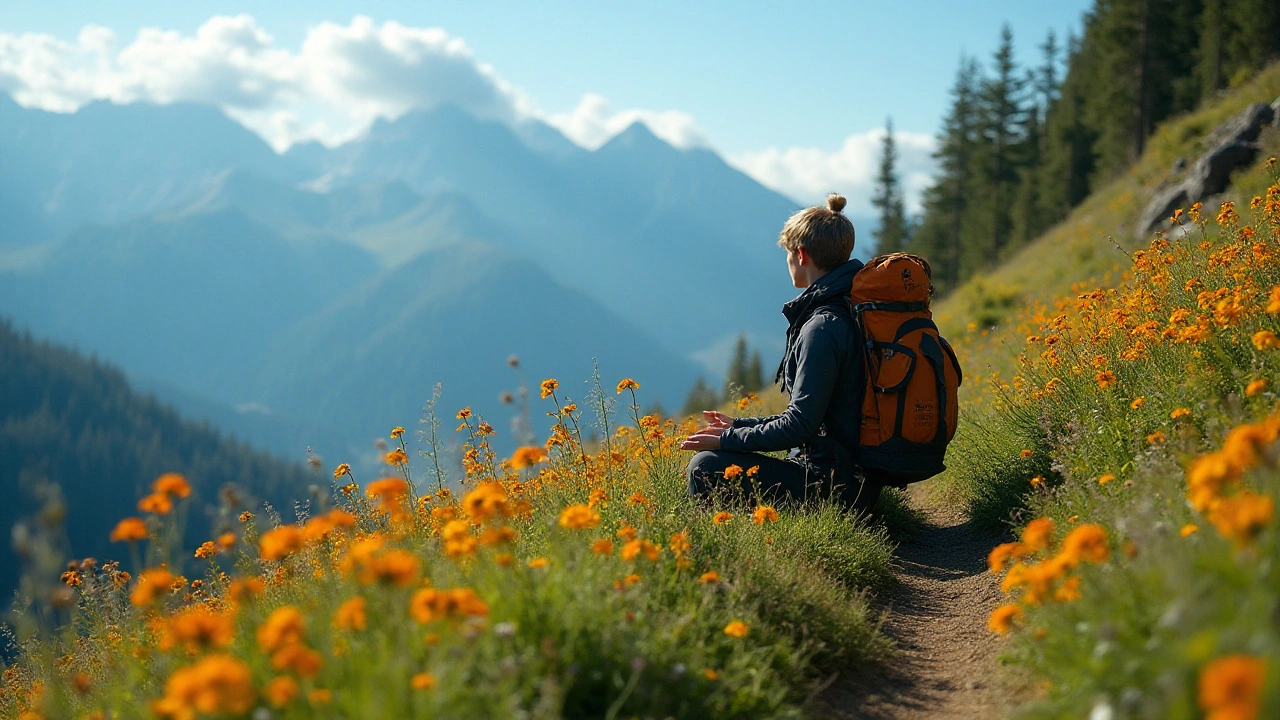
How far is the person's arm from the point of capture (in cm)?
528

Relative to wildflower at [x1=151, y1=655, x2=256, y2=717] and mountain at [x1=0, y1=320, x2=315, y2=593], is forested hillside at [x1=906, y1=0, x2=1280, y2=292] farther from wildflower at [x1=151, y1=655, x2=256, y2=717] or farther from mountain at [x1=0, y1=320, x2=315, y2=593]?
mountain at [x1=0, y1=320, x2=315, y2=593]

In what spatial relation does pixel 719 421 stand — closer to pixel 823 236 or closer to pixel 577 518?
pixel 823 236

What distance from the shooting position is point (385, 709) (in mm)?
2213

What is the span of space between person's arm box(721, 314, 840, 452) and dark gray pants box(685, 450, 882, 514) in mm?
145

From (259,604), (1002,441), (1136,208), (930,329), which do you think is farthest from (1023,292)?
(259,604)

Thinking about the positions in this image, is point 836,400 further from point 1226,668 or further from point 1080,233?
point 1080,233

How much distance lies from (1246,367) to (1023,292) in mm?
16941

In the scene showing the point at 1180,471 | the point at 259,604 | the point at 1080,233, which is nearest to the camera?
the point at 1180,471

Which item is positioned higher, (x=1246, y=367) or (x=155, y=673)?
(x=1246, y=367)

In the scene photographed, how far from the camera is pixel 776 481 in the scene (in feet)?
18.3

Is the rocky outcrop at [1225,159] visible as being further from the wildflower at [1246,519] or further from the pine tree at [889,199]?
the pine tree at [889,199]

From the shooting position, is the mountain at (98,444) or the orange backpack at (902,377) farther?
the mountain at (98,444)

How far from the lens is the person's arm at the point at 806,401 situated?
5277mm

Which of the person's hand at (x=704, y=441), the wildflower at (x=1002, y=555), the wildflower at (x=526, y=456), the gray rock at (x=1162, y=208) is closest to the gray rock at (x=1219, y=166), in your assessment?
the gray rock at (x=1162, y=208)
